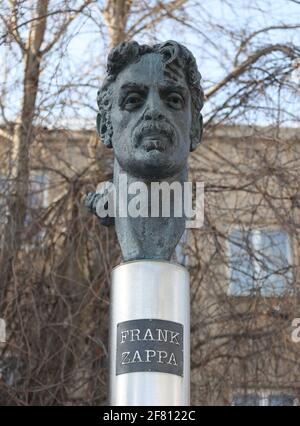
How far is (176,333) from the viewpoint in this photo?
4035 mm

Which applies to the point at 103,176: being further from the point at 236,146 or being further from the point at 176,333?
the point at 176,333

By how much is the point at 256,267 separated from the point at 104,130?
149 inches

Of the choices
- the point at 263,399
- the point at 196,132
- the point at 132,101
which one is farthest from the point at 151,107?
the point at 263,399

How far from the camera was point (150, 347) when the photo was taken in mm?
3980

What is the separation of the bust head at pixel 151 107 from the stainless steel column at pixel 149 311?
0.53 metres

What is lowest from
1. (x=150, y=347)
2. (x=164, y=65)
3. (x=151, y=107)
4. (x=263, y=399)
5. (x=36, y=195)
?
(x=150, y=347)

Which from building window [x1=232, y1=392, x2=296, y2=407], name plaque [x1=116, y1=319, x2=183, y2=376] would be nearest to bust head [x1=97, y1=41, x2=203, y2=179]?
name plaque [x1=116, y1=319, x2=183, y2=376]

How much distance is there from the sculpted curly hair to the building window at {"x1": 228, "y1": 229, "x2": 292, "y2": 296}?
3177 mm

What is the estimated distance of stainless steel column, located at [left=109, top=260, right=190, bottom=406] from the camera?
3922 mm

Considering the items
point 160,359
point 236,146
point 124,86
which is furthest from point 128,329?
point 236,146

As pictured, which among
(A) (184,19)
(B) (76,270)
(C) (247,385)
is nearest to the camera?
(C) (247,385)

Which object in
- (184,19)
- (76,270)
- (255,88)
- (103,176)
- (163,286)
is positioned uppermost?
(184,19)

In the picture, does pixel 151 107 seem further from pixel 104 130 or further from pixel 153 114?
pixel 104 130

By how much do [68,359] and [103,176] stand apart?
1.72 m
